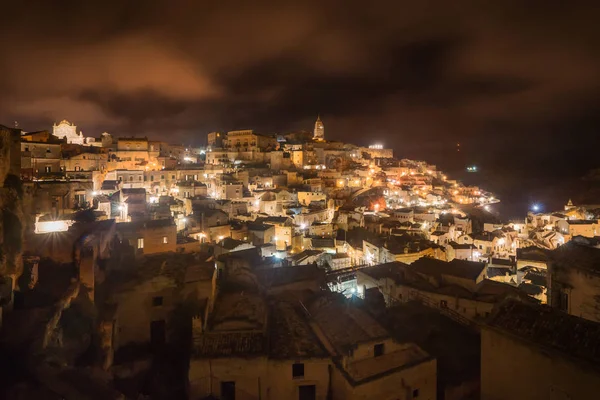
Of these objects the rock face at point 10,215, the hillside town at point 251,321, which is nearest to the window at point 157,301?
the hillside town at point 251,321

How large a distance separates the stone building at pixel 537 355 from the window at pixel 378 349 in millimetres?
2871

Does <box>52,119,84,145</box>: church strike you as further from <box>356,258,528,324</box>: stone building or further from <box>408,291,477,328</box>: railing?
<box>408,291,477,328</box>: railing

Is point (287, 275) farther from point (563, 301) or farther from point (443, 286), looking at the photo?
point (563, 301)

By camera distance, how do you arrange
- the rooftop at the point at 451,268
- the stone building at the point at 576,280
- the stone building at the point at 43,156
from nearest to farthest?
the stone building at the point at 576,280 < the rooftop at the point at 451,268 < the stone building at the point at 43,156

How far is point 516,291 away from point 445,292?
337 centimetres

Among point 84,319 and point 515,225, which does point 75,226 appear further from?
point 515,225

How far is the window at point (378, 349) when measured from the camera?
10.9m

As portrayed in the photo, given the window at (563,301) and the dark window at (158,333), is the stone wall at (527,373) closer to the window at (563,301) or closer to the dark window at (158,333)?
the window at (563,301)

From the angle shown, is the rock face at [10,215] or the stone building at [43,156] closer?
the rock face at [10,215]

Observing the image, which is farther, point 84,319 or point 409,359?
point 84,319

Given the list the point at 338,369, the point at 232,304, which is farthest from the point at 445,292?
the point at 232,304

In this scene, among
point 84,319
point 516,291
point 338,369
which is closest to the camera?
point 338,369

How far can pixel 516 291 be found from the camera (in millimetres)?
16750

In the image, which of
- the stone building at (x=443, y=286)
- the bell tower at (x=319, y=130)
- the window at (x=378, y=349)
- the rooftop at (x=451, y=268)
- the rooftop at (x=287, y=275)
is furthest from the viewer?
the bell tower at (x=319, y=130)
